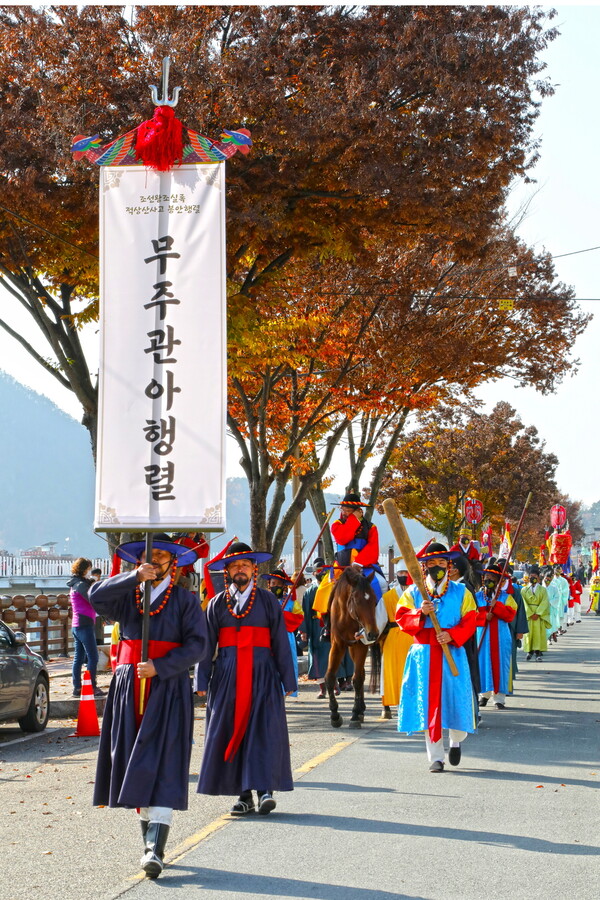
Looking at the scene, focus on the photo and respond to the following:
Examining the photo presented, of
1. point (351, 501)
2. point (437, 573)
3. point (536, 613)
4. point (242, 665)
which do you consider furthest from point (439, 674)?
point (536, 613)

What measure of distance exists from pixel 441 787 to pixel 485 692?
21.1 ft

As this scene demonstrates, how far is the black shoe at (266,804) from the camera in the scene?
7750mm

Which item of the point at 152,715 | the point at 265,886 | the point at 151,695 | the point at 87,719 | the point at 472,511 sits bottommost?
the point at 265,886

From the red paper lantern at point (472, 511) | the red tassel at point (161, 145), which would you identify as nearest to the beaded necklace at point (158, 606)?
the red tassel at point (161, 145)

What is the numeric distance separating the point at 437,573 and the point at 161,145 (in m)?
4.31

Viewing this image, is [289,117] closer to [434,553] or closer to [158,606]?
[434,553]

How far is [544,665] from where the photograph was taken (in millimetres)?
24109

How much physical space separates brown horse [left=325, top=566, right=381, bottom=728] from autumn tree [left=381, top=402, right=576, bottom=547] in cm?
3422

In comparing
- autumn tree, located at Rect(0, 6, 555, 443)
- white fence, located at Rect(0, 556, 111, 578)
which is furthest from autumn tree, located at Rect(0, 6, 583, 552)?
white fence, located at Rect(0, 556, 111, 578)

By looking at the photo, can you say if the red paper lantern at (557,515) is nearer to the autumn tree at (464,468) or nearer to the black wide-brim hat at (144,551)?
the autumn tree at (464,468)

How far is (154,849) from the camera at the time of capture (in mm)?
6215

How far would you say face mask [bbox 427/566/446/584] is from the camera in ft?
32.1

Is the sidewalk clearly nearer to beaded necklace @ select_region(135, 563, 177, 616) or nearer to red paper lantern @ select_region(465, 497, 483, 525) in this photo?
beaded necklace @ select_region(135, 563, 177, 616)

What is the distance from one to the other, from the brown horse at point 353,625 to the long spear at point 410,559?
12.1 feet
